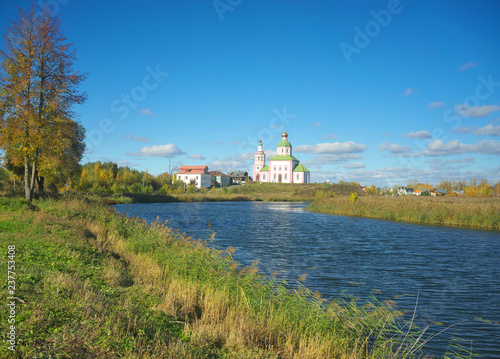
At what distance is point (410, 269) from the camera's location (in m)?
14.6

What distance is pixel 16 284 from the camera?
6.47 metres

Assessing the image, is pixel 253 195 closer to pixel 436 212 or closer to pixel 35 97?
pixel 436 212

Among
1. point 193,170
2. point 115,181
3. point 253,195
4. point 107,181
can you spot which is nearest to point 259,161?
point 193,170

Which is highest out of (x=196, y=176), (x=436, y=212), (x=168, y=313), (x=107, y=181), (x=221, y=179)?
(x=221, y=179)

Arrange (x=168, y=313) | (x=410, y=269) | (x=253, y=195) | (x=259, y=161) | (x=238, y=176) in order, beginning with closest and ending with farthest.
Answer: (x=168, y=313) < (x=410, y=269) < (x=253, y=195) < (x=259, y=161) < (x=238, y=176)

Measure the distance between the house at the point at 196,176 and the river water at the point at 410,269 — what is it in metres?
113

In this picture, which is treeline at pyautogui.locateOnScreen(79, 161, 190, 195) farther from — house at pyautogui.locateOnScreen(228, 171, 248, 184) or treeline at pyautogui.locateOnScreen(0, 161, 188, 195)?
house at pyautogui.locateOnScreen(228, 171, 248, 184)

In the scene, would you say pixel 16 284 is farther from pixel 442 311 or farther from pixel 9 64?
pixel 9 64

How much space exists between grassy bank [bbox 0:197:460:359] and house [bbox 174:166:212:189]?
4982 inches

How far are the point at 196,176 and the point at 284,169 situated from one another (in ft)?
110

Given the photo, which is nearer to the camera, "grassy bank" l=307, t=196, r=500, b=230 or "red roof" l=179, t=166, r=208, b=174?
"grassy bank" l=307, t=196, r=500, b=230

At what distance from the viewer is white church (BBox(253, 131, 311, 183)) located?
131 metres

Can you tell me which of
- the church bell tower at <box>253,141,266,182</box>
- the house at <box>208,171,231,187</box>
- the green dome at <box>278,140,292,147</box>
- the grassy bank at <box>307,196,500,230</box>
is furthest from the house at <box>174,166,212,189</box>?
the grassy bank at <box>307,196,500,230</box>

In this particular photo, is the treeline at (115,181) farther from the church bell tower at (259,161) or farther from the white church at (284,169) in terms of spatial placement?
the church bell tower at (259,161)
